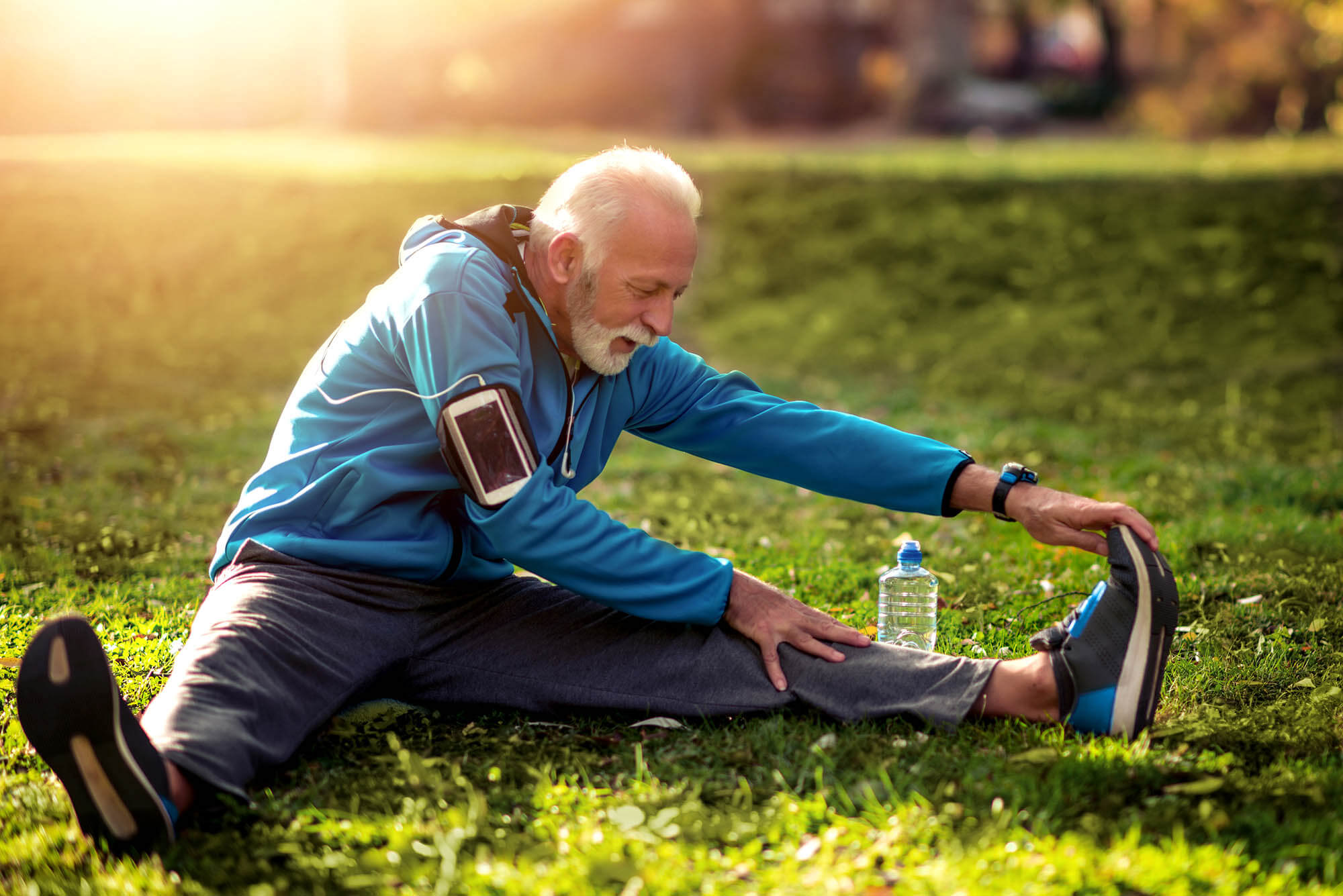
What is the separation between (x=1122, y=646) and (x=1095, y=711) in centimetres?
20

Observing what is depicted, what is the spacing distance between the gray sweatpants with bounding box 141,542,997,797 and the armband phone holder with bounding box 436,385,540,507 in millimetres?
539

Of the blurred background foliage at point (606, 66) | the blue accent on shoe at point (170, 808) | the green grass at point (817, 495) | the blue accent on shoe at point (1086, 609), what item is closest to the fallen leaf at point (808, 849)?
the green grass at point (817, 495)

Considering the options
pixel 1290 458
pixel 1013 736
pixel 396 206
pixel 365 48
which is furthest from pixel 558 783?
pixel 365 48

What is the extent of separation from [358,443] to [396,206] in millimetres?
13274

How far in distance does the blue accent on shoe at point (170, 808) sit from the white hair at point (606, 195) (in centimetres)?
175

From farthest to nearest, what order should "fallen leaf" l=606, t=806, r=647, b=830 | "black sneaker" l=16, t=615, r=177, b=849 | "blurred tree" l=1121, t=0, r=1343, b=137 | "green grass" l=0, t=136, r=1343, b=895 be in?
"blurred tree" l=1121, t=0, r=1343, b=137 → "fallen leaf" l=606, t=806, r=647, b=830 → "green grass" l=0, t=136, r=1343, b=895 → "black sneaker" l=16, t=615, r=177, b=849

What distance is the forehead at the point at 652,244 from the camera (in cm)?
363

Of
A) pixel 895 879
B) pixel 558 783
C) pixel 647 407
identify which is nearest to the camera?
pixel 895 879

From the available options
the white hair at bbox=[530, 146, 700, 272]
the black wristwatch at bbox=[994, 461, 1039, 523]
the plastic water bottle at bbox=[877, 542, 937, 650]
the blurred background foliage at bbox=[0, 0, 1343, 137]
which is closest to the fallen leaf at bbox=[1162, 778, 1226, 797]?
the black wristwatch at bbox=[994, 461, 1039, 523]

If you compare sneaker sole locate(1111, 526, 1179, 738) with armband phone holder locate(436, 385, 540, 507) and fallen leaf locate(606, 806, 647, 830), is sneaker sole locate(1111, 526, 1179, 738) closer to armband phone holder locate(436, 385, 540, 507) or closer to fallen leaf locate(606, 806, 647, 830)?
fallen leaf locate(606, 806, 647, 830)

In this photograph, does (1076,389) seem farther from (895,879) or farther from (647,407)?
(895,879)

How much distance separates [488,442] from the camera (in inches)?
134

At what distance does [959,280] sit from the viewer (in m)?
14.1

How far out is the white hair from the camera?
11.9ft
